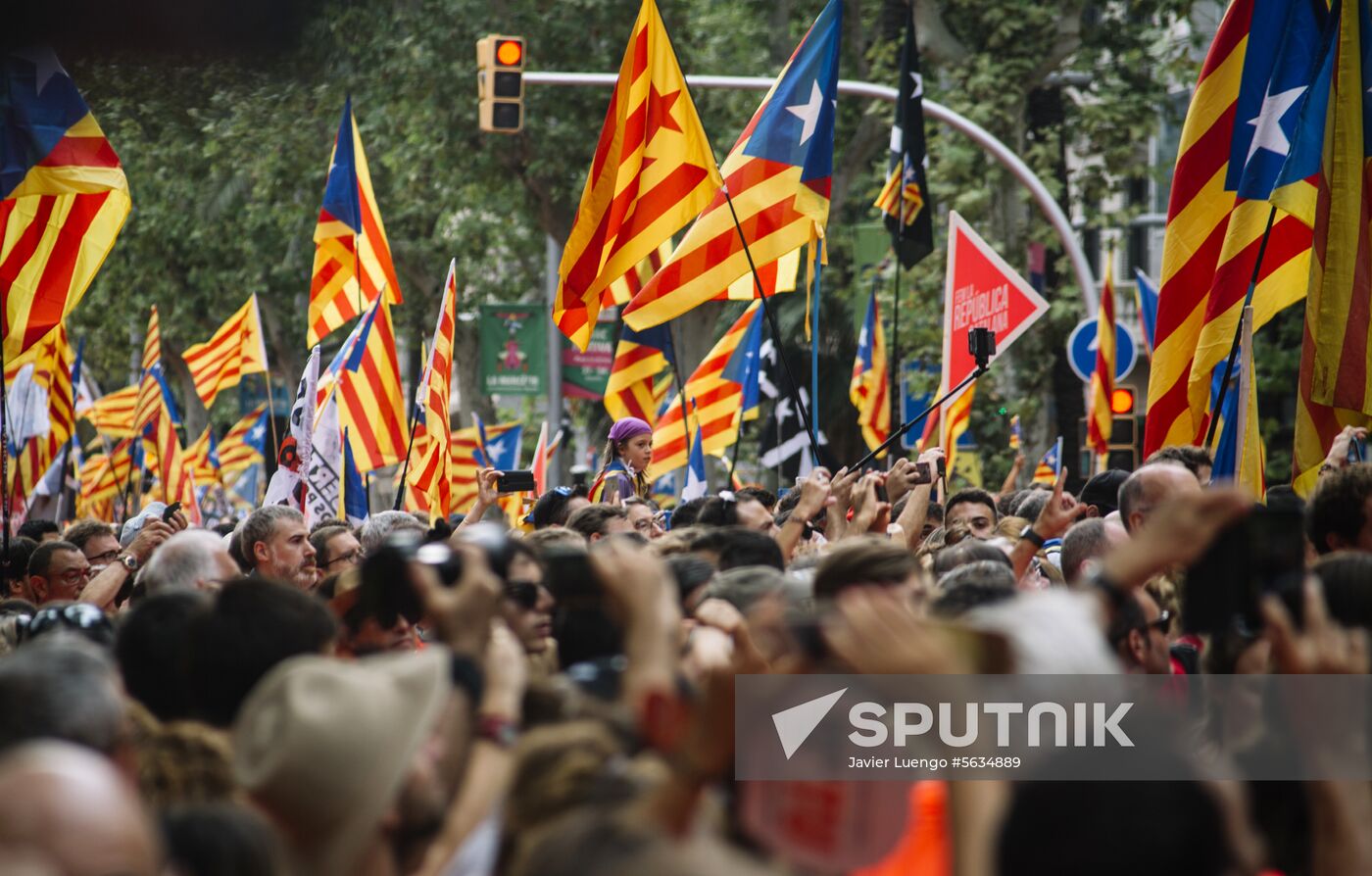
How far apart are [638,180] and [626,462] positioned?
1652 millimetres

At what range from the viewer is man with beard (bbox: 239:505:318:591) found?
7.48 meters

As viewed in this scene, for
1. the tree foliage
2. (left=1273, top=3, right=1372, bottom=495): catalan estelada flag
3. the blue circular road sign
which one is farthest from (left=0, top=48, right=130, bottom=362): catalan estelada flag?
the blue circular road sign

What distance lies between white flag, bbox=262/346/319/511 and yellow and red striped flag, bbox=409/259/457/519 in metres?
0.68

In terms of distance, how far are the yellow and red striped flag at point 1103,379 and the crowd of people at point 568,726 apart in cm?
1083

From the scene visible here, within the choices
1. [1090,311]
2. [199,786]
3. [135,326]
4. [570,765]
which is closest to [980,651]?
[570,765]

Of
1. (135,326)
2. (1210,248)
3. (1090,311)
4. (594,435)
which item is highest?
(1210,248)

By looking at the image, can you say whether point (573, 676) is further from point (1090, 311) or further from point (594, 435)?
point (594, 435)

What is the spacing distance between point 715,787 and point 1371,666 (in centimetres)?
114

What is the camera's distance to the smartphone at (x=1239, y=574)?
3.36 metres

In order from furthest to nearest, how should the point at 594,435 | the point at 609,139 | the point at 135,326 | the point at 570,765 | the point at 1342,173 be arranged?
the point at 594,435 < the point at 135,326 < the point at 609,139 < the point at 1342,173 < the point at 570,765

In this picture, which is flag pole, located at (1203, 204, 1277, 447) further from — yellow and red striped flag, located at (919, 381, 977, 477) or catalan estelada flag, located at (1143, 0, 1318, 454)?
yellow and red striped flag, located at (919, 381, 977, 477)

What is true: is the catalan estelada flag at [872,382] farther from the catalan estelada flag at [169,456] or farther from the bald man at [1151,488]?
the bald man at [1151,488]

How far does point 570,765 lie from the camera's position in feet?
10.3

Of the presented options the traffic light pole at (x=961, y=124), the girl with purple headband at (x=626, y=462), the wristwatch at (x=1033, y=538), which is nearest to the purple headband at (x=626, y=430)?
the girl with purple headband at (x=626, y=462)
